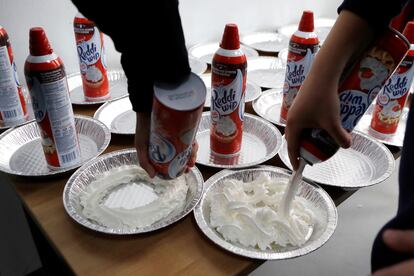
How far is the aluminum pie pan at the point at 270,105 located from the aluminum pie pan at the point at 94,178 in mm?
312

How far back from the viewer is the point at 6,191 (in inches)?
40.1

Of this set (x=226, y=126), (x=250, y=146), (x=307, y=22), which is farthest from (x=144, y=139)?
(x=307, y=22)

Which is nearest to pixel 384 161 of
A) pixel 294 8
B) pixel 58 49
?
pixel 58 49

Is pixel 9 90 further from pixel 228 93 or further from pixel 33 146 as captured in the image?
pixel 228 93

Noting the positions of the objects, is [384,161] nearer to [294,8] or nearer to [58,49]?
[58,49]

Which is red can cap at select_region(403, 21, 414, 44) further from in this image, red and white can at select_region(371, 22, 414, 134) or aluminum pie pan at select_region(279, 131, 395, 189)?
aluminum pie pan at select_region(279, 131, 395, 189)

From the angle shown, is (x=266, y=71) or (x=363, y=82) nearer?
(x=363, y=82)

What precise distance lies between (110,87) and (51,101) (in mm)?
421

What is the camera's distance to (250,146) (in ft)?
2.76

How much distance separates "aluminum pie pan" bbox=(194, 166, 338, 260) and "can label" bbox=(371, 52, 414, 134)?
0.33m

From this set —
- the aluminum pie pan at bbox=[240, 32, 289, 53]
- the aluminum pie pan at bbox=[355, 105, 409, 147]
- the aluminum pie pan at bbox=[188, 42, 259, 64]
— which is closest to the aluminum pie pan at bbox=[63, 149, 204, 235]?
the aluminum pie pan at bbox=[355, 105, 409, 147]

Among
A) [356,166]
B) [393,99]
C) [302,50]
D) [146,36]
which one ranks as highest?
[146,36]

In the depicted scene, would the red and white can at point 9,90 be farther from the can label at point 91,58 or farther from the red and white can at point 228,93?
the red and white can at point 228,93

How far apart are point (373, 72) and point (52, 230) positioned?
55 cm
